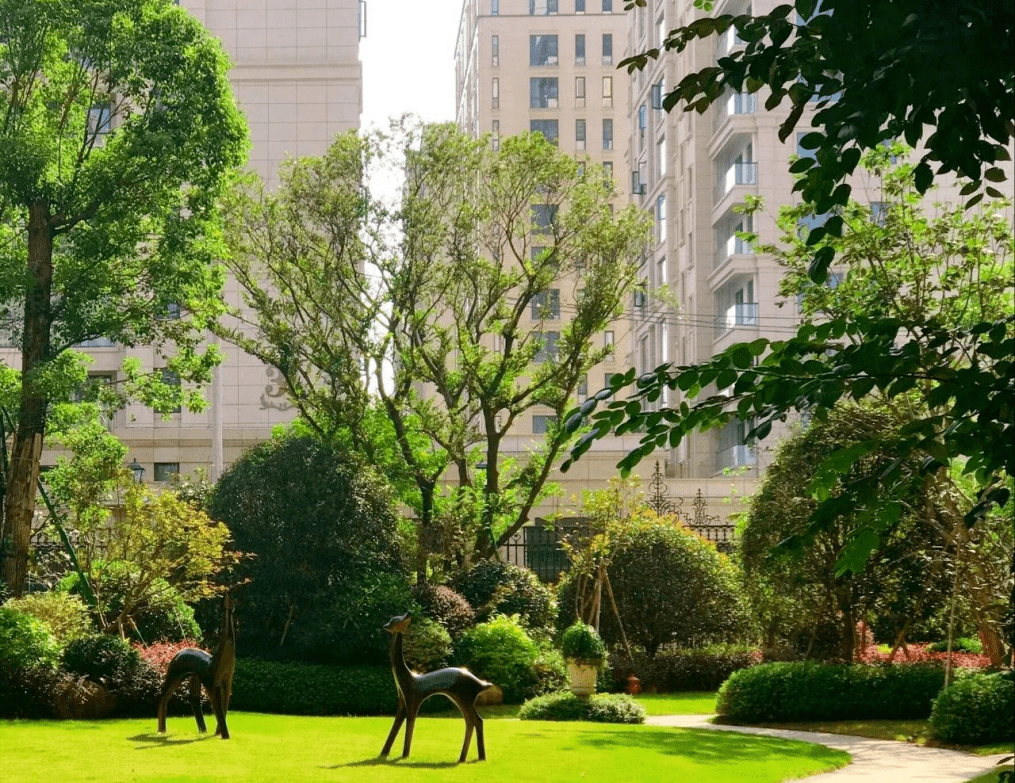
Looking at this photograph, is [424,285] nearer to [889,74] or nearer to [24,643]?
[24,643]

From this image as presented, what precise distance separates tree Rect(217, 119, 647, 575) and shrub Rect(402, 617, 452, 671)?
14.9 ft

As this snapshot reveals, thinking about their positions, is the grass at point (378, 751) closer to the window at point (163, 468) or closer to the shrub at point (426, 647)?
the shrub at point (426, 647)

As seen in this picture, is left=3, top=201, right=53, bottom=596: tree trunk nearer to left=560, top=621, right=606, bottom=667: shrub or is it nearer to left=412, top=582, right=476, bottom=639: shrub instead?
left=412, top=582, right=476, bottom=639: shrub

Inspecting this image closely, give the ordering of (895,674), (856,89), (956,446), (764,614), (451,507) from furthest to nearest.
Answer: (451,507), (764,614), (895,674), (956,446), (856,89)

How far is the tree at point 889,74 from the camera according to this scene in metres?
2.64

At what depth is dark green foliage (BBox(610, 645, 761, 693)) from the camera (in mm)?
22047

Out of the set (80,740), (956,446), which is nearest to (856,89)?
(956,446)

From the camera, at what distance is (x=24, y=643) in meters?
16.9

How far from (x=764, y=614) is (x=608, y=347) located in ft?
21.0

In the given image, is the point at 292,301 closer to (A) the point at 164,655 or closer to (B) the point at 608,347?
(B) the point at 608,347

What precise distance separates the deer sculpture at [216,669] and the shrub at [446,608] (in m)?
6.60

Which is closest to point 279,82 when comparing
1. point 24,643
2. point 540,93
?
point 24,643

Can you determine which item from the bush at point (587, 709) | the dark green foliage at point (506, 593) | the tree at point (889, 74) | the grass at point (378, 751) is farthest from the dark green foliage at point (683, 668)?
the tree at point (889, 74)

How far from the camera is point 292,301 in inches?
1019
